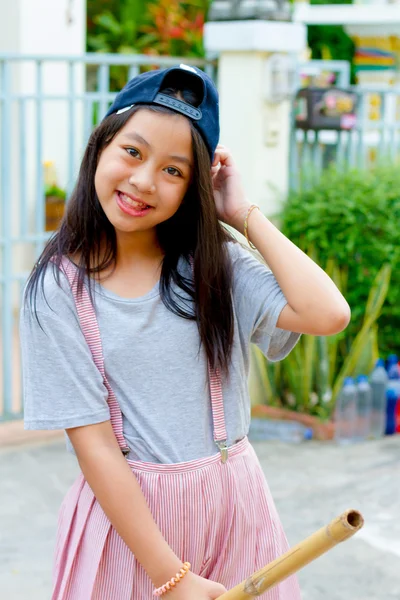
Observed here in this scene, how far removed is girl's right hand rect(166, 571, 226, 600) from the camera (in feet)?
5.25

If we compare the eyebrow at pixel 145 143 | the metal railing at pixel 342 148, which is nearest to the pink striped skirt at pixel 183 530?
the eyebrow at pixel 145 143

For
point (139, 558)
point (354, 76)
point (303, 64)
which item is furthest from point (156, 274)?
point (354, 76)

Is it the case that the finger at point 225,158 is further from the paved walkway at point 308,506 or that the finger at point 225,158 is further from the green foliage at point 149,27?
the green foliage at point 149,27

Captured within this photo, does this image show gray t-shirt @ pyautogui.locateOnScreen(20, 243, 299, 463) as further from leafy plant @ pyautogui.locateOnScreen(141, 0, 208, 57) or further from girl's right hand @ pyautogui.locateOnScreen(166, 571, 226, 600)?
leafy plant @ pyautogui.locateOnScreen(141, 0, 208, 57)

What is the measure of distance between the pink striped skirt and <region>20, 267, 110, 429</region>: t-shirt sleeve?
15cm

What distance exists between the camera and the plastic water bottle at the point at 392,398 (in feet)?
15.8

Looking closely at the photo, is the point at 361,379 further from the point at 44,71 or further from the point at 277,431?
the point at 44,71

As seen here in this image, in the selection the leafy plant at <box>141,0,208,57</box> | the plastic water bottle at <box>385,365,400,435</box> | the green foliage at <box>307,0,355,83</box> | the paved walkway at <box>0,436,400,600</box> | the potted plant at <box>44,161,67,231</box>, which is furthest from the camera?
the leafy plant at <box>141,0,208,57</box>

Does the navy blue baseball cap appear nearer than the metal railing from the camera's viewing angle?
Yes

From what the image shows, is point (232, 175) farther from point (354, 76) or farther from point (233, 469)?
point (354, 76)

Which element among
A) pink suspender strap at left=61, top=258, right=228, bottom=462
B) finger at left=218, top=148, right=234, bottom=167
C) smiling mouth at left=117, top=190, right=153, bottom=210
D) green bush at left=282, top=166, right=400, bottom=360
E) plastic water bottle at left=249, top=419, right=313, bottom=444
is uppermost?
finger at left=218, top=148, right=234, bottom=167

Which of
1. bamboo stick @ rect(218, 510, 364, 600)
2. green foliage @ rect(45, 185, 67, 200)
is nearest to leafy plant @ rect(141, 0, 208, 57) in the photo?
green foliage @ rect(45, 185, 67, 200)

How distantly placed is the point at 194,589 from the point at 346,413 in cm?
320

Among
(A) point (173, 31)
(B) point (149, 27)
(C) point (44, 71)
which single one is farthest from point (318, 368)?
(B) point (149, 27)
